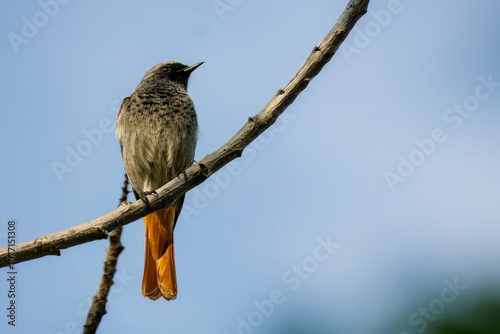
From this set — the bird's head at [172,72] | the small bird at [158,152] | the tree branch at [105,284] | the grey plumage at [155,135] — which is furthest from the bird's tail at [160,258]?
the bird's head at [172,72]

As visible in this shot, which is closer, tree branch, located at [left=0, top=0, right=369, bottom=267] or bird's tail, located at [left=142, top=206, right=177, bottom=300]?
tree branch, located at [left=0, top=0, right=369, bottom=267]

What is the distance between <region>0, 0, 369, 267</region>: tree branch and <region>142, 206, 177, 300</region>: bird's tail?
4.60 feet

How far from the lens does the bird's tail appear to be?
4.67m

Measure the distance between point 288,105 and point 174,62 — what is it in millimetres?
2962

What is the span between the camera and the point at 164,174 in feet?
16.0

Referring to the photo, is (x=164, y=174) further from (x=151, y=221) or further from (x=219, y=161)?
(x=219, y=161)

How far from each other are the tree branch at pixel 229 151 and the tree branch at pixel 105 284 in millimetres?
116

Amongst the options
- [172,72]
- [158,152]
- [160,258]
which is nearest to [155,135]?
[158,152]

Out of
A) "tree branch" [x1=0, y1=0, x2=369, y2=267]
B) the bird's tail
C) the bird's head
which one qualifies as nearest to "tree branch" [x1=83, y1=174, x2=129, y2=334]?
"tree branch" [x1=0, y1=0, x2=369, y2=267]

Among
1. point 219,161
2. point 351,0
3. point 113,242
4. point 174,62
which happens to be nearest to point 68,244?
point 113,242

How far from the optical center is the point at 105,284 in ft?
10.1

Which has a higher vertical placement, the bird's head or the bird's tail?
the bird's head

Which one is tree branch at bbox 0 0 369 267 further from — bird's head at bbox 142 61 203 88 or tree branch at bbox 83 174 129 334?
bird's head at bbox 142 61 203 88

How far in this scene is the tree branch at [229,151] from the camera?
3.12m
